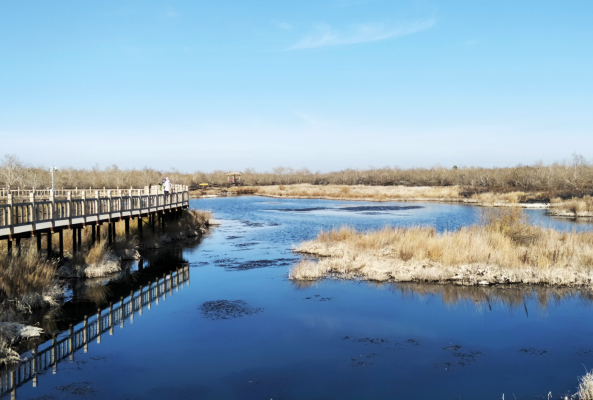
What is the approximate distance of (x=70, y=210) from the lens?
19.1 m

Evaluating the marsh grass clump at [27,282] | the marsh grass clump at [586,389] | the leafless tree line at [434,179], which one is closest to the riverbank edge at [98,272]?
the marsh grass clump at [27,282]

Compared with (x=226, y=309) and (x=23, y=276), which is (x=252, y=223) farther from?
(x=23, y=276)

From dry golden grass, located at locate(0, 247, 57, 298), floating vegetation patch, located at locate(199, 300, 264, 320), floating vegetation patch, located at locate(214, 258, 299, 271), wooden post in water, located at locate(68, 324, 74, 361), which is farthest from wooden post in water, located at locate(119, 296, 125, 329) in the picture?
floating vegetation patch, located at locate(214, 258, 299, 271)

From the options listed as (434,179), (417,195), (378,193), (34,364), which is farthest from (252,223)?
(434,179)

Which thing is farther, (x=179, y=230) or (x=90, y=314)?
(x=179, y=230)

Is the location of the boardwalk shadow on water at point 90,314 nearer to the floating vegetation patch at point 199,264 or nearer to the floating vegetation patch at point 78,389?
the floating vegetation patch at point 78,389

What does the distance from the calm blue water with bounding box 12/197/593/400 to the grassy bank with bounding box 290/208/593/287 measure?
1061mm

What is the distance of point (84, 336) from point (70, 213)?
7.69 meters

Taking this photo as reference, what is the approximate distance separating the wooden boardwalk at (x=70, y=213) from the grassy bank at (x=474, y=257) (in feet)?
29.9

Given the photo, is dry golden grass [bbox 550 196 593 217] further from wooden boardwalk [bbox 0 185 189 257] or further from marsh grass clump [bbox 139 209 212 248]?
wooden boardwalk [bbox 0 185 189 257]

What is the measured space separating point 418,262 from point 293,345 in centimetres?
957

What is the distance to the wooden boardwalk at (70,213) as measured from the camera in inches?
627

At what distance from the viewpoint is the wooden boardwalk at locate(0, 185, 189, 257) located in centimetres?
1591

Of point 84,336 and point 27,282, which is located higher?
point 27,282
